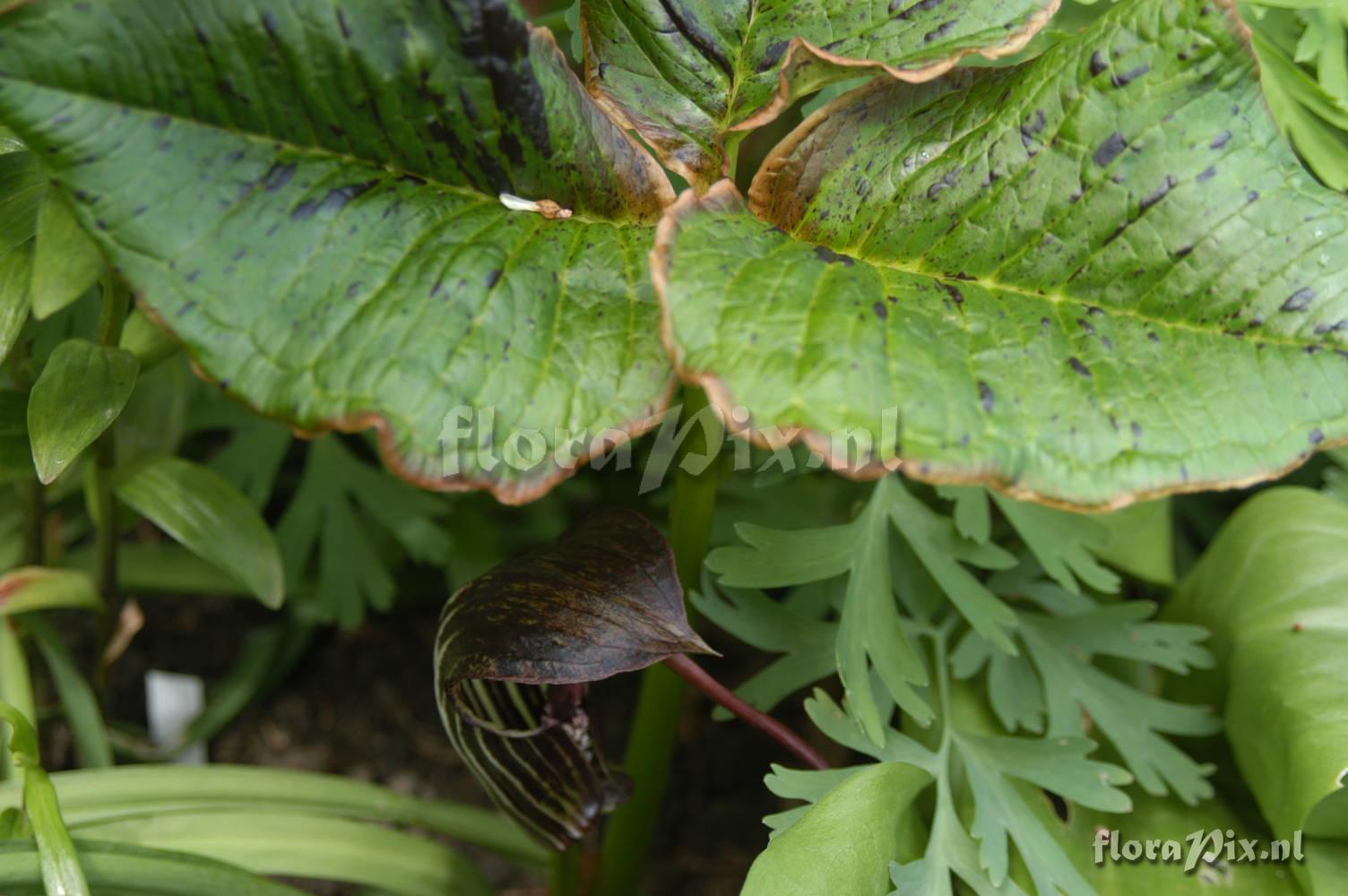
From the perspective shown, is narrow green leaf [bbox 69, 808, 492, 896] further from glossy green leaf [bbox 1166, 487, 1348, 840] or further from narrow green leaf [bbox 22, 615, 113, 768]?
glossy green leaf [bbox 1166, 487, 1348, 840]

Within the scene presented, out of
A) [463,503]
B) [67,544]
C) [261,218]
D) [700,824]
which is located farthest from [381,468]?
[261,218]

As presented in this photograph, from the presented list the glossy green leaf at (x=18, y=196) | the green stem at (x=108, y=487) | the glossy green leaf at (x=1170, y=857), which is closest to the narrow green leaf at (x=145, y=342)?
the green stem at (x=108, y=487)

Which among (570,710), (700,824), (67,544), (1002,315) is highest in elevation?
(1002,315)

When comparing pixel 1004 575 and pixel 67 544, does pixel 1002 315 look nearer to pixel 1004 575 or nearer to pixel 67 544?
pixel 1004 575

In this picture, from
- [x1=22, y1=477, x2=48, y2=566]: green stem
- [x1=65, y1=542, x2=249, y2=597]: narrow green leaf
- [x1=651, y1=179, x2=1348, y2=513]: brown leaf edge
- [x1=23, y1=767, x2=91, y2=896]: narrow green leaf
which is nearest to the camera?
[x1=651, y1=179, x2=1348, y2=513]: brown leaf edge

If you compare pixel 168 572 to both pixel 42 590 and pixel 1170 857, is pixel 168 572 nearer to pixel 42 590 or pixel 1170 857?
pixel 42 590

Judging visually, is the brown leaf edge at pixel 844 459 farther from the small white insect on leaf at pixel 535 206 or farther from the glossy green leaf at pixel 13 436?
the glossy green leaf at pixel 13 436

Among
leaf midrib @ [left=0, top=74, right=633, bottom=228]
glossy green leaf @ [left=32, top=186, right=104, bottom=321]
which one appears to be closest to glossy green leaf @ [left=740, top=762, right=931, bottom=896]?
leaf midrib @ [left=0, top=74, right=633, bottom=228]
